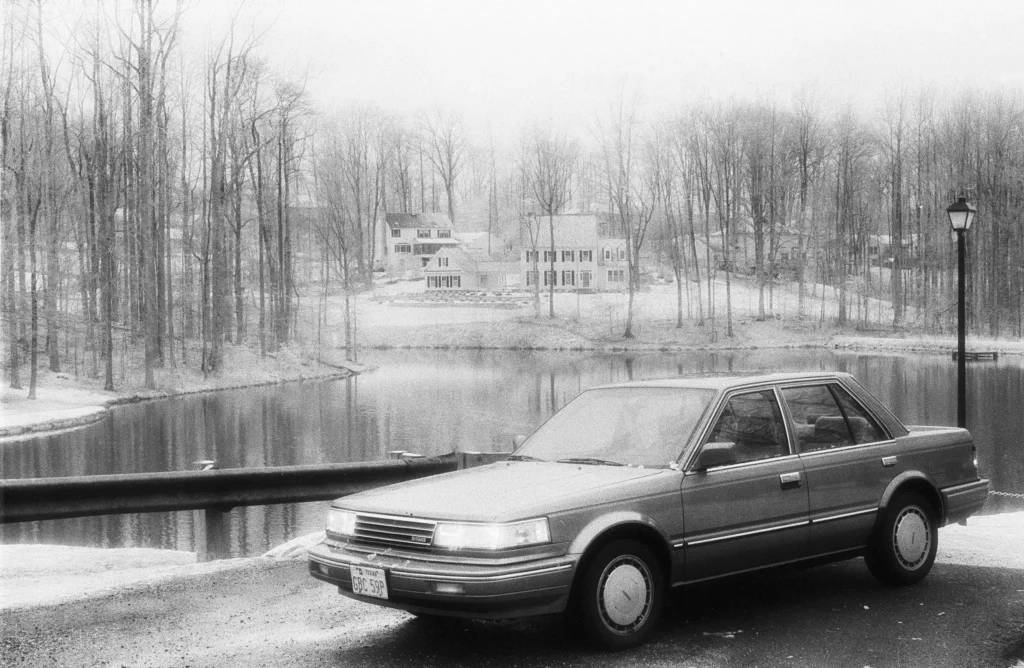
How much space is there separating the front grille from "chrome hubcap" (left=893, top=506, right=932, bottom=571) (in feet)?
11.7

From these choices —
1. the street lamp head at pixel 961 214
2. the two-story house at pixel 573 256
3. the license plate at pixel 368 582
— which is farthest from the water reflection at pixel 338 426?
the two-story house at pixel 573 256

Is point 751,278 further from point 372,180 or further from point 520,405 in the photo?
point 520,405

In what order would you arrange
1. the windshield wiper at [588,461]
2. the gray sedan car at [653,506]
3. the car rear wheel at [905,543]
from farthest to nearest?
the car rear wheel at [905,543] → the windshield wiper at [588,461] → the gray sedan car at [653,506]

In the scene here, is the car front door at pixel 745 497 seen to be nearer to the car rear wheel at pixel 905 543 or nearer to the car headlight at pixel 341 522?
the car rear wheel at pixel 905 543

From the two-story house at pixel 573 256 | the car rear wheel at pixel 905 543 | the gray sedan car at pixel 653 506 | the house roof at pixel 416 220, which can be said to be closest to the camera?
the gray sedan car at pixel 653 506

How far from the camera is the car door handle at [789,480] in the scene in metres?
7.07

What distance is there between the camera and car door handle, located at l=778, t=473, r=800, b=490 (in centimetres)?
707

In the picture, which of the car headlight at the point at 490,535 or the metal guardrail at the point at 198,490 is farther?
the metal guardrail at the point at 198,490

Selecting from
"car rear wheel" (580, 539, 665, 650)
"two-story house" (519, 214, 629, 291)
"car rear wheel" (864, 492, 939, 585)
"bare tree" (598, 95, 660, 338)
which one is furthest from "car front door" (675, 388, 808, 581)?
"two-story house" (519, 214, 629, 291)

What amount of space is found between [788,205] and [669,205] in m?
17.4

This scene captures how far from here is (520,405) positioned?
35312 millimetres

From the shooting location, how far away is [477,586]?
5.70m

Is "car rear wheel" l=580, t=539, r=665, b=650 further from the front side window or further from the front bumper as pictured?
the front side window

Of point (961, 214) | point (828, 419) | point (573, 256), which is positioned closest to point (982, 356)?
point (573, 256)
